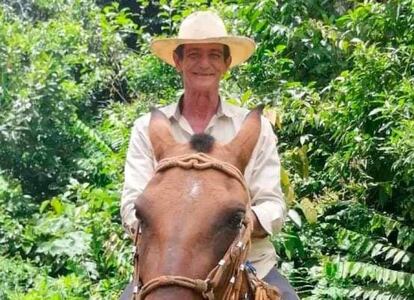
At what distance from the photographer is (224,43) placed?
11.8ft

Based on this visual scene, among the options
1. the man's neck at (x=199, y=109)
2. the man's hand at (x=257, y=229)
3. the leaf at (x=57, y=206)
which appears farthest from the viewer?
the leaf at (x=57, y=206)

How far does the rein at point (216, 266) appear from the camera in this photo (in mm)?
2457

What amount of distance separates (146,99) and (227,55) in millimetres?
5011

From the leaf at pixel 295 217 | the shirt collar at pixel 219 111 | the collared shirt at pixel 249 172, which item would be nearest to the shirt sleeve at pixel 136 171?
the collared shirt at pixel 249 172

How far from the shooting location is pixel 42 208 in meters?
8.34

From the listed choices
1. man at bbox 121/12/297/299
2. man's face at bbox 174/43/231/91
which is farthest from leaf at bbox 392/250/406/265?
man's face at bbox 174/43/231/91

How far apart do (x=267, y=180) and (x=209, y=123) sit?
431mm

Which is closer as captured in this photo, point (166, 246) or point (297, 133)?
point (166, 246)

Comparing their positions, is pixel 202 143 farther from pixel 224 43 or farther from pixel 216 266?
pixel 224 43

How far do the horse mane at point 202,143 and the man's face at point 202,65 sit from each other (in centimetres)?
66

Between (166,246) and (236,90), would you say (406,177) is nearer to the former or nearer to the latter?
(236,90)

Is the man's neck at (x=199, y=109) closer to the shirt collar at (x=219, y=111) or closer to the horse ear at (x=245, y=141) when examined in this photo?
the shirt collar at (x=219, y=111)

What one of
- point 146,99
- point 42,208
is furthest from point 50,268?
point 146,99

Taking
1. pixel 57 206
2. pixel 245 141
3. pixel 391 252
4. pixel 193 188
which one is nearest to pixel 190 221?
pixel 193 188
